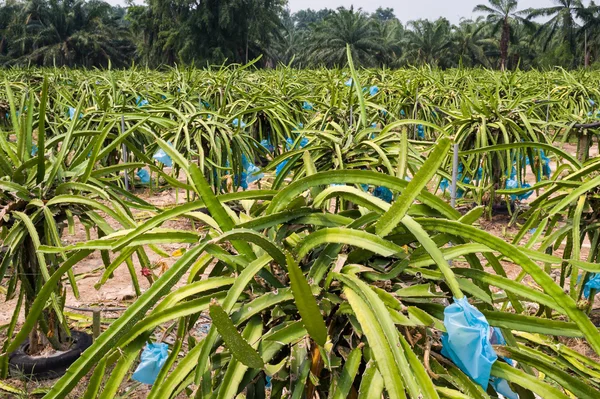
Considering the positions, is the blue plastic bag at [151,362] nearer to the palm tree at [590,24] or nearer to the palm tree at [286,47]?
the palm tree at [286,47]

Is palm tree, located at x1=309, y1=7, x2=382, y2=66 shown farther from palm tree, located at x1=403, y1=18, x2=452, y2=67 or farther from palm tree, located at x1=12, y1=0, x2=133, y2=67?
palm tree, located at x1=12, y1=0, x2=133, y2=67

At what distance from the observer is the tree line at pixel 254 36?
23.3 metres

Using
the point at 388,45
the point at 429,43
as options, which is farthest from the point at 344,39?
the point at 429,43

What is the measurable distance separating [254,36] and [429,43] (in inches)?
368

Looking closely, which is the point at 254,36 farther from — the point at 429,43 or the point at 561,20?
the point at 561,20

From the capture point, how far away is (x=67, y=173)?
1.58 m

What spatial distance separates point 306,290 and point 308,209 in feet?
0.81

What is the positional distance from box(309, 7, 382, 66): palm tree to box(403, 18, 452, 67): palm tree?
6.84 ft

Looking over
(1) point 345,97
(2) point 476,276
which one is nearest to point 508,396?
(2) point 476,276

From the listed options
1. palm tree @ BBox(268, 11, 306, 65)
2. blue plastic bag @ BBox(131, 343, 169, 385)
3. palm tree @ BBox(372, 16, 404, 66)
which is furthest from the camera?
palm tree @ BBox(268, 11, 306, 65)

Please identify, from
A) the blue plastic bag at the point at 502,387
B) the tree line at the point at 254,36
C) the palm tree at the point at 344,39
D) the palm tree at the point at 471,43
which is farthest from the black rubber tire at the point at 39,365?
the palm tree at the point at 471,43

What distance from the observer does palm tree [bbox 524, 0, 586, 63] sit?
103 ft

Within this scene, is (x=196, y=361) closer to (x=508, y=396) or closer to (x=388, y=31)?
(x=508, y=396)

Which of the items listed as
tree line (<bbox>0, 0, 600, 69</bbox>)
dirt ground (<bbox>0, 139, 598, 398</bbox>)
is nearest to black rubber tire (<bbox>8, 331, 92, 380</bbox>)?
dirt ground (<bbox>0, 139, 598, 398</bbox>)
